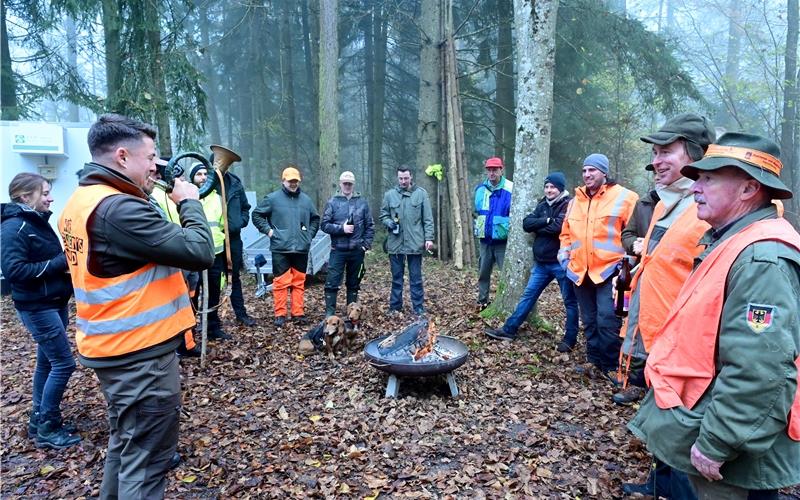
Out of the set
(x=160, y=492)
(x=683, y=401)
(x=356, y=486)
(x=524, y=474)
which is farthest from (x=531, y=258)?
(x=160, y=492)

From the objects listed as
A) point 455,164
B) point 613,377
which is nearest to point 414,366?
point 613,377

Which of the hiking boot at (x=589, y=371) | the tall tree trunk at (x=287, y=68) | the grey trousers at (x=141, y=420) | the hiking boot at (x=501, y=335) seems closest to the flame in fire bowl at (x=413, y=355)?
the hiking boot at (x=501, y=335)

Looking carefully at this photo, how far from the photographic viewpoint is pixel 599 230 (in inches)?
184

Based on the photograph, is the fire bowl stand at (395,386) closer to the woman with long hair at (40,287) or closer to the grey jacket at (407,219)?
the woman with long hair at (40,287)

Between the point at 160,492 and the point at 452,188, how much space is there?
960 cm

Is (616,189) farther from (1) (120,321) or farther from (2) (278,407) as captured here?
(1) (120,321)

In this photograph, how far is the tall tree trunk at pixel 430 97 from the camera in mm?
11453

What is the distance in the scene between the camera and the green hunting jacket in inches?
64.2

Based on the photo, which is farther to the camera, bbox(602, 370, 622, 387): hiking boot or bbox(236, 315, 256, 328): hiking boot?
bbox(236, 315, 256, 328): hiking boot

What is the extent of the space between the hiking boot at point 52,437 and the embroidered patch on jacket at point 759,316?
4.69 metres

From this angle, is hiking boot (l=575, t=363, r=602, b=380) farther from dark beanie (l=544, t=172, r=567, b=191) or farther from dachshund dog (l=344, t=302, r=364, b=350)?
dachshund dog (l=344, t=302, r=364, b=350)

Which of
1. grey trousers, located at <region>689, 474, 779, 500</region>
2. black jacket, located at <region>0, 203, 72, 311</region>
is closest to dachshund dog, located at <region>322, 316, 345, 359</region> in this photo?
black jacket, located at <region>0, 203, 72, 311</region>

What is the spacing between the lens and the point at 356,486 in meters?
3.20

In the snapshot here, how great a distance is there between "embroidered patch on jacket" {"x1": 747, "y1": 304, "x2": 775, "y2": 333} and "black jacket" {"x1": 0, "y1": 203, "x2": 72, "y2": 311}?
4.46m
